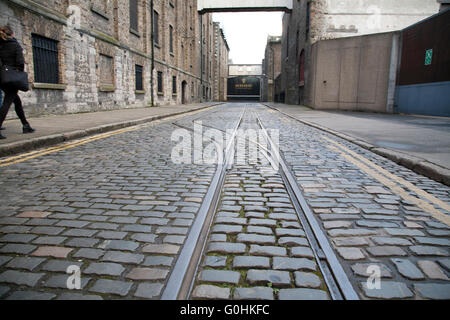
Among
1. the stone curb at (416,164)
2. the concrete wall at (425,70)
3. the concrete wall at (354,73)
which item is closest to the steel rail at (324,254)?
the stone curb at (416,164)

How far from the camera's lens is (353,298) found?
1734mm

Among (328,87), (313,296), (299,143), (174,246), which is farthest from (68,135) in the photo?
(328,87)

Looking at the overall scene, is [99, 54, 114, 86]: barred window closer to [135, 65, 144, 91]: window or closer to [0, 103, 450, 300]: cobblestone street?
[135, 65, 144, 91]: window

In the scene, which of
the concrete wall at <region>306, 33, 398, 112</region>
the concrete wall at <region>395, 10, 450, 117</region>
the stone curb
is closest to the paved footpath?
the stone curb

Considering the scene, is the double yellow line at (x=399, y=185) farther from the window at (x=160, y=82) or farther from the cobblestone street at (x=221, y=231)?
the window at (x=160, y=82)

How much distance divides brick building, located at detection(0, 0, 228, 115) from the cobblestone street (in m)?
7.36

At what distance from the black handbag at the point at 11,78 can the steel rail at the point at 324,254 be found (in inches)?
223

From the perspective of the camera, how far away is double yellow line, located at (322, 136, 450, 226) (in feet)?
10.2

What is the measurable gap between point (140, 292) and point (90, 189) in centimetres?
223

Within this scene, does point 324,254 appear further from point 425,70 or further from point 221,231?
point 425,70

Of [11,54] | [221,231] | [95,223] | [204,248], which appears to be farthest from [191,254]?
[11,54]

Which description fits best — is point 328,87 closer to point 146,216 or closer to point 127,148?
point 127,148

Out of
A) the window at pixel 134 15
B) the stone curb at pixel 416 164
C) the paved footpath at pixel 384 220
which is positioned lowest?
the paved footpath at pixel 384 220

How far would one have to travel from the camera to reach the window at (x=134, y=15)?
62.4 ft
